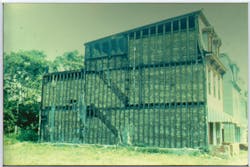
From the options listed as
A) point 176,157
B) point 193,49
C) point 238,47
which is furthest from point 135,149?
point 238,47

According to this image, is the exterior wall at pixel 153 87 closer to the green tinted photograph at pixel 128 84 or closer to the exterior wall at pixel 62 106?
the green tinted photograph at pixel 128 84

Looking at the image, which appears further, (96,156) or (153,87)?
(153,87)

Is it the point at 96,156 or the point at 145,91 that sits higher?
the point at 145,91

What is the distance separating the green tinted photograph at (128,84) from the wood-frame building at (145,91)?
0.03 meters

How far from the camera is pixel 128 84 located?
45.5 feet

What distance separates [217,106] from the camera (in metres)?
13.5

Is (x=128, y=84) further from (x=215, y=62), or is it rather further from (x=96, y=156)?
(x=215, y=62)

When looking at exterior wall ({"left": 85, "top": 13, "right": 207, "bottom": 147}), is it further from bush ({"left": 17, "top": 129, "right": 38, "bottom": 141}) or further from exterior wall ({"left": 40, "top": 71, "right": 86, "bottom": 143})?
bush ({"left": 17, "top": 129, "right": 38, "bottom": 141})

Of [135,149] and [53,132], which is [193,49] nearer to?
[135,149]

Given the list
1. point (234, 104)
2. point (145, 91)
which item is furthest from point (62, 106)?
point (234, 104)

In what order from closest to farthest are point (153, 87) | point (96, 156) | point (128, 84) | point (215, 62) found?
1. point (96, 156)
2. point (215, 62)
3. point (153, 87)
4. point (128, 84)

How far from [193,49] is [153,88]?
1.88 m

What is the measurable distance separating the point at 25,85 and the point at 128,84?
3.69 meters

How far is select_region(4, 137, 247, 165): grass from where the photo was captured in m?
12.4
